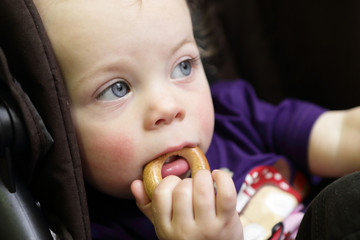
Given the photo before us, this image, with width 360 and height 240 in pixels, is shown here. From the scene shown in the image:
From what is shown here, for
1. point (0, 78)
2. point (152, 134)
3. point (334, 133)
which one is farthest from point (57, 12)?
point (334, 133)

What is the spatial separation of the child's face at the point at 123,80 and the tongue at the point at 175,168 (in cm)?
4

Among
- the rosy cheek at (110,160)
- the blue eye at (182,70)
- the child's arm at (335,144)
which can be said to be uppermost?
the blue eye at (182,70)

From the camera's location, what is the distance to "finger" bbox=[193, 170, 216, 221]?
687 mm

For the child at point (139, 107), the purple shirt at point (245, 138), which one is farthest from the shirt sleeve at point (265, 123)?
the child at point (139, 107)

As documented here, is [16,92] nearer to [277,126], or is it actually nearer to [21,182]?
[21,182]

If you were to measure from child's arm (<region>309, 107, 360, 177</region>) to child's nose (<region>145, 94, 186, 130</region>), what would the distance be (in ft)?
→ 1.27

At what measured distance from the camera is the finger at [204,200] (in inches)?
27.0

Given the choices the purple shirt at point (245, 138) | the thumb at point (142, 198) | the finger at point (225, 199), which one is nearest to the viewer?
the finger at point (225, 199)

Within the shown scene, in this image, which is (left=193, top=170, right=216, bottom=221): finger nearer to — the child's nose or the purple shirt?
the child's nose

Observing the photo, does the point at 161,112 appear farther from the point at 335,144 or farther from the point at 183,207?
the point at 335,144

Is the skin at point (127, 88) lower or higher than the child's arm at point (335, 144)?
higher

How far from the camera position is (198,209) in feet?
2.27

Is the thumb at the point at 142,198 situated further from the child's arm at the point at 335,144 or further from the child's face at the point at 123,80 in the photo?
the child's arm at the point at 335,144

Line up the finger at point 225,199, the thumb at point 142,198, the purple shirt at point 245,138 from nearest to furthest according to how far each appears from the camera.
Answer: the finger at point 225,199 < the thumb at point 142,198 < the purple shirt at point 245,138
